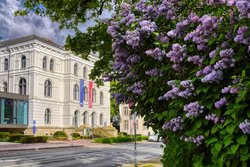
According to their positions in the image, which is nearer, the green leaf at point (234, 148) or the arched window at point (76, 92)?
the green leaf at point (234, 148)

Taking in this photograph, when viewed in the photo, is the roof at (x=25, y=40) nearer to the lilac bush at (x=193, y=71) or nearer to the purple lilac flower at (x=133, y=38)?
the lilac bush at (x=193, y=71)

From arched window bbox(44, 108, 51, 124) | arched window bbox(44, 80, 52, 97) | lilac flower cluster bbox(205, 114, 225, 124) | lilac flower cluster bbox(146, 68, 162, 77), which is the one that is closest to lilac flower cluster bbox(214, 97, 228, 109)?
lilac flower cluster bbox(205, 114, 225, 124)

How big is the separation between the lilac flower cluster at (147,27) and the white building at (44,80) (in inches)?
1994

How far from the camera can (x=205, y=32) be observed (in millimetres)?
4375

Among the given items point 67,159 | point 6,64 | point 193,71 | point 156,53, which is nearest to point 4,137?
point 6,64

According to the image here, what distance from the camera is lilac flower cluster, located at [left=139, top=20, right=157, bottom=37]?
524 cm

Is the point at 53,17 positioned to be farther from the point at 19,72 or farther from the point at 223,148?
the point at 19,72

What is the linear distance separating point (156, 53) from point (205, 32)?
886 mm

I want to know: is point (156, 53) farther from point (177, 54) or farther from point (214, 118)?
point (214, 118)

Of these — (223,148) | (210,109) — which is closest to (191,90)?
(210,109)

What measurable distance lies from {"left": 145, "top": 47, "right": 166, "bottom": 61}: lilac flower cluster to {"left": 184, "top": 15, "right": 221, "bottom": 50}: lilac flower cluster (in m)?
0.63

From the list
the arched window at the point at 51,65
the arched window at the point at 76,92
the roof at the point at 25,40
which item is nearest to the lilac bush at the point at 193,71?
the roof at the point at 25,40

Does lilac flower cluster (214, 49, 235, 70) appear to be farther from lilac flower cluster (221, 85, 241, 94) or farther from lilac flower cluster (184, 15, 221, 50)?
lilac flower cluster (184, 15, 221, 50)

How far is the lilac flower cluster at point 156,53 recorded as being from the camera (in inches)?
198
